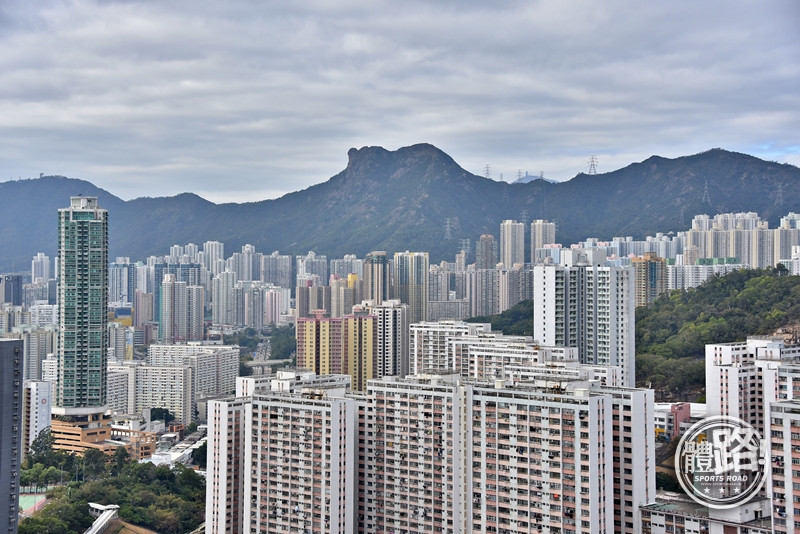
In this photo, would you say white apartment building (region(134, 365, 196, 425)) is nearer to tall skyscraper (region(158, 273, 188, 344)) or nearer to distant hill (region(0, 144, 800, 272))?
tall skyscraper (region(158, 273, 188, 344))

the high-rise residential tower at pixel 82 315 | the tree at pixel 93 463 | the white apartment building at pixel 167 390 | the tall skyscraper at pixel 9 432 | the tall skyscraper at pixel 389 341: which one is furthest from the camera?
the white apartment building at pixel 167 390

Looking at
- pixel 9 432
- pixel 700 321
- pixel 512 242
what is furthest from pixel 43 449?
pixel 512 242

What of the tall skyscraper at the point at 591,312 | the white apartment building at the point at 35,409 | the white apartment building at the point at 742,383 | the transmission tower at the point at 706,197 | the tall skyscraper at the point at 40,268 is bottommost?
the white apartment building at the point at 35,409

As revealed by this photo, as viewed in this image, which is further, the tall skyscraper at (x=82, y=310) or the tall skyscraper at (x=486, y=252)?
the tall skyscraper at (x=486, y=252)

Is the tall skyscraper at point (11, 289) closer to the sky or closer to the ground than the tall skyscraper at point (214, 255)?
closer to the ground

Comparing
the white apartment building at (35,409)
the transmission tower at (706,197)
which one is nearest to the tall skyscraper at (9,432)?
the white apartment building at (35,409)

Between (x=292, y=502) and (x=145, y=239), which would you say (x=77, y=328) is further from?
(x=145, y=239)

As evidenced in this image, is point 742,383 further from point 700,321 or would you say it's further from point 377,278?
point 377,278

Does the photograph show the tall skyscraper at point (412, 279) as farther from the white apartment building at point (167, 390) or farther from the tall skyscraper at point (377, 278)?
the white apartment building at point (167, 390)
